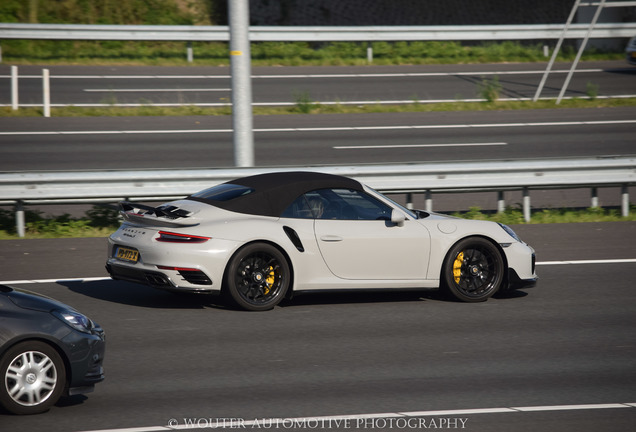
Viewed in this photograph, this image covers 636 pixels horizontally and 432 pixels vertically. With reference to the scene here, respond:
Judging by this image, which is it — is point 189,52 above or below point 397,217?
above

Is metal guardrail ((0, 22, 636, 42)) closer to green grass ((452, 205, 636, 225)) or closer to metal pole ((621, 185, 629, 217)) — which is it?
green grass ((452, 205, 636, 225))

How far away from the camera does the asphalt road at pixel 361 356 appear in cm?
594

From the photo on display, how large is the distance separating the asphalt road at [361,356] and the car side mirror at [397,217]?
2.93 ft

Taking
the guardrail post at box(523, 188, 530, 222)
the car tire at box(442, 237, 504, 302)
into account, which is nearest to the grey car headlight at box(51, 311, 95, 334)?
the car tire at box(442, 237, 504, 302)

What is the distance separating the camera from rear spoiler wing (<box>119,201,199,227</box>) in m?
8.45

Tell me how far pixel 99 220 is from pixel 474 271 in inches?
239

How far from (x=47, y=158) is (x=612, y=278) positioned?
36.9 feet

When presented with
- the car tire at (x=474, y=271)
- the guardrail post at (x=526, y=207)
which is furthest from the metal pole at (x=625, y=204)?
the car tire at (x=474, y=271)

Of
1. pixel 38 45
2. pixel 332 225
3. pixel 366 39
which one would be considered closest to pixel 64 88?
pixel 38 45

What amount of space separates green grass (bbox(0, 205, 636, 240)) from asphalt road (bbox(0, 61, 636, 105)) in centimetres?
970

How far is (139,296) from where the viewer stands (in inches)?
370

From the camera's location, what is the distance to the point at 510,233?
31.0ft

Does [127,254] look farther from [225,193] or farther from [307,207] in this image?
[307,207]

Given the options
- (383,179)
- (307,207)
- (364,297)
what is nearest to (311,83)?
(383,179)
